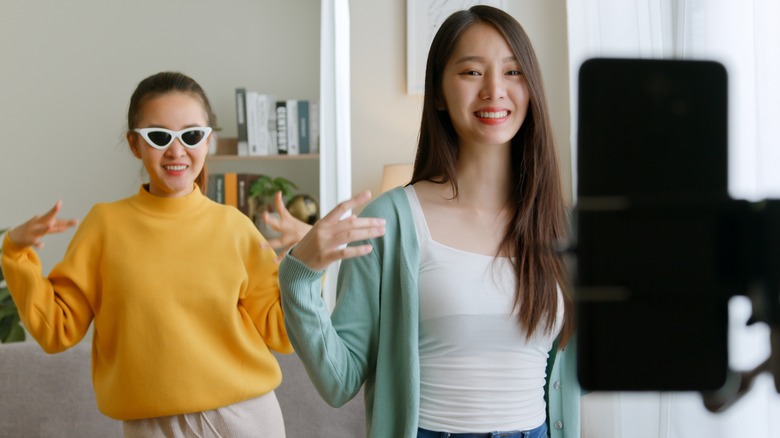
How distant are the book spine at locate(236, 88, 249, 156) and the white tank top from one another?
3.08 m

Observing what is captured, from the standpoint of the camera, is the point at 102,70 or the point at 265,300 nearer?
the point at 265,300

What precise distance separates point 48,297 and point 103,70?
3.10 meters

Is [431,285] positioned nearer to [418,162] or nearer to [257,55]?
[418,162]

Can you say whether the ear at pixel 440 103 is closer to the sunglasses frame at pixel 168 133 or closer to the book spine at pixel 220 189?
the sunglasses frame at pixel 168 133

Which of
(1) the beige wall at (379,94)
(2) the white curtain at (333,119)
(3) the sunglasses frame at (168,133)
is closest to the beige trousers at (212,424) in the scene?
(3) the sunglasses frame at (168,133)

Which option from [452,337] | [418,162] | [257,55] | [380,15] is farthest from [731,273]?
[257,55]

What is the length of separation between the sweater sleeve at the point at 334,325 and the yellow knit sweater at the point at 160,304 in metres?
0.55

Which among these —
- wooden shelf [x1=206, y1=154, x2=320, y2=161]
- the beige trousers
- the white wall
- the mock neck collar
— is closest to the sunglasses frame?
the mock neck collar

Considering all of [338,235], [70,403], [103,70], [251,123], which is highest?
[103,70]

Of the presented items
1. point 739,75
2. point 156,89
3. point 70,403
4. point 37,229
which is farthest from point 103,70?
point 739,75

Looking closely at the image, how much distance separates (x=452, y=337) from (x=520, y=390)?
13cm

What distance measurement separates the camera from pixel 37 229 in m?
1.69

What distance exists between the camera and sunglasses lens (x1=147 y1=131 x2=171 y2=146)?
1.82 metres

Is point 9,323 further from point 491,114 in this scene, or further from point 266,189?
point 491,114
